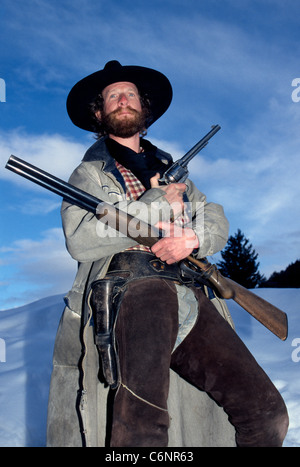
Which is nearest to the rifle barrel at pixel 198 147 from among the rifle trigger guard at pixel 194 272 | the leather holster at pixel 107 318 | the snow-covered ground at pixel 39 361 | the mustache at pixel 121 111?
the mustache at pixel 121 111

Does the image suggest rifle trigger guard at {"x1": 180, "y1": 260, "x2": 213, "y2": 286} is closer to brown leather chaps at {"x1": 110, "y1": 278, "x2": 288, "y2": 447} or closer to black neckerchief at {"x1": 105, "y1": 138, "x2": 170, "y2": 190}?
brown leather chaps at {"x1": 110, "y1": 278, "x2": 288, "y2": 447}

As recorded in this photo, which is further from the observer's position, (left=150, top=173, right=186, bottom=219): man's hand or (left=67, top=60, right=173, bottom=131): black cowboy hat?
(left=67, top=60, right=173, bottom=131): black cowboy hat

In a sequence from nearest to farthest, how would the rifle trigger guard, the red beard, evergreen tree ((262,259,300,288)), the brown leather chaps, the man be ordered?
Answer: 1. the brown leather chaps
2. the man
3. the rifle trigger guard
4. the red beard
5. evergreen tree ((262,259,300,288))

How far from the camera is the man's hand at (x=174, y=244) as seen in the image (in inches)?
115

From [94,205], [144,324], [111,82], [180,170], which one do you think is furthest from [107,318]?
[111,82]

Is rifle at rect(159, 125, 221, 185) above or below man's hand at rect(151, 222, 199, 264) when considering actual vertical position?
above

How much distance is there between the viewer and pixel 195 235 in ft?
10.3

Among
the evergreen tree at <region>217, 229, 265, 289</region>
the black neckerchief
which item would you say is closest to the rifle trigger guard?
the black neckerchief

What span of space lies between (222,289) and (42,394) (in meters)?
3.39

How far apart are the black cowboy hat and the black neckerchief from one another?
0.64 m

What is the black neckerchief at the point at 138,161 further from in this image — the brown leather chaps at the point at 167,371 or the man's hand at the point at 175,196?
the brown leather chaps at the point at 167,371

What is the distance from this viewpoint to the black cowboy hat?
151 inches

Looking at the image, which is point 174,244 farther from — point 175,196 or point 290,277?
point 290,277

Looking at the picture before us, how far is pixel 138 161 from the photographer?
3459 mm
